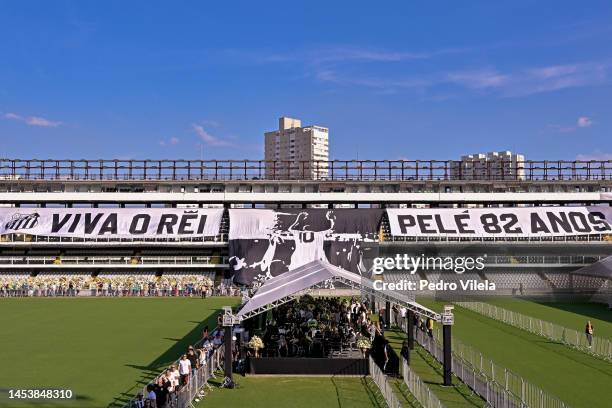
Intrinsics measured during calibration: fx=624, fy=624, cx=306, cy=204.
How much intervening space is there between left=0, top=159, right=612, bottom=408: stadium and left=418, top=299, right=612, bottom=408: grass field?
111 mm

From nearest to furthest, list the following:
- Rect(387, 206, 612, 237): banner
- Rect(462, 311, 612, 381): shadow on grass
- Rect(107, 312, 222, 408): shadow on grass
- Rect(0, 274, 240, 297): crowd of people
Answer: Rect(107, 312, 222, 408): shadow on grass → Rect(462, 311, 612, 381): shadow on grass → Rect(0, 274, 240, 297): crowd of people → Rect(387, 206, 612, 237): banner

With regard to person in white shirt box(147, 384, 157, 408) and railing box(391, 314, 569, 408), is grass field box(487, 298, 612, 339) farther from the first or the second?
person in white shirt box(147, 384, 157, 408)

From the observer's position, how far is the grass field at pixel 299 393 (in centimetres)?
1803

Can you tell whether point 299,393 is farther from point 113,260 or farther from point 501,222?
point 501,222

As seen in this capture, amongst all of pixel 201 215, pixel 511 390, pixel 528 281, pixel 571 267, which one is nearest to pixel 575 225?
pixel 571 267

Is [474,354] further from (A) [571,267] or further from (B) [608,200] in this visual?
(B) [608,200]

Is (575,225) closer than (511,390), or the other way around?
(511,390)

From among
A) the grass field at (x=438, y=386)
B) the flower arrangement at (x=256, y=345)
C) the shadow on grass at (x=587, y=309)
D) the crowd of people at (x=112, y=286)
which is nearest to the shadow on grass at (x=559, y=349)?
the grass field at (x=438, y=386)

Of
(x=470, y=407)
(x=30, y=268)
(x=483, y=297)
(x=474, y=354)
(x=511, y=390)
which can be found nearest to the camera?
(x=470, y=407)

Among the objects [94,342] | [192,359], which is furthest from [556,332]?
[94,342]

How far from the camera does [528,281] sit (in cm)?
5216

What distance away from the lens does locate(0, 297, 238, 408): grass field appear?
67.0ft

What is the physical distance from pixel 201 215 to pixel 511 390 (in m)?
44.9

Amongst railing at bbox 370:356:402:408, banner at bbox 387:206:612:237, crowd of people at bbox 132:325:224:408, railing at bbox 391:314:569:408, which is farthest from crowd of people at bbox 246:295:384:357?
banner at bbox 387:206:612:237
